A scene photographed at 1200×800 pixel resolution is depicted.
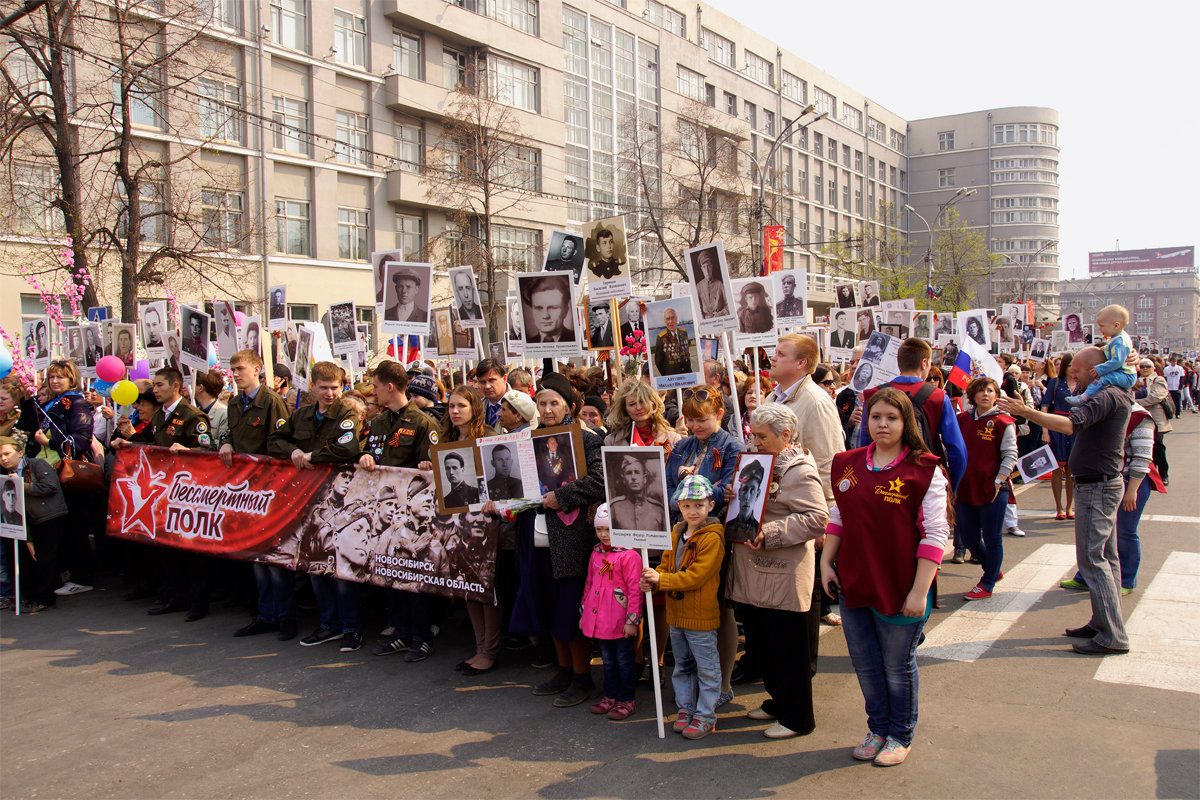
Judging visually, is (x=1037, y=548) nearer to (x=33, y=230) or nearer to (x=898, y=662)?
(x=898, y=662)

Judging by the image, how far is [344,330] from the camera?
1198cm

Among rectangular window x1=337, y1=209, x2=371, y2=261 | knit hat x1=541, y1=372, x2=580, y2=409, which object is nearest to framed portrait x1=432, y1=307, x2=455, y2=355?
knit hat x1=541, y1=372, x2=580, y2=409

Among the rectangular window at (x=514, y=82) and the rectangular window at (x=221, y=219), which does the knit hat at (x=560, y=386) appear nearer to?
the rectangular window at (x=221, y=219)

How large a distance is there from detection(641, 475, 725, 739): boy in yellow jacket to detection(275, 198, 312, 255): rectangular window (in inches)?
1117

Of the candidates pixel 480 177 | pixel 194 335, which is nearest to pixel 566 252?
pixel 194 335

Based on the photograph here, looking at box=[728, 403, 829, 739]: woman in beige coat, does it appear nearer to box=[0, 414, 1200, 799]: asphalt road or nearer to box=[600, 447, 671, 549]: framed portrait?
box=[0, 414, 1200, 799]: asphalt road

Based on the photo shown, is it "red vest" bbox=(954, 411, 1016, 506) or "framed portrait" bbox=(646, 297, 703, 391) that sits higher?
"framed portrait" bbox=(646, 297, 703, 391)

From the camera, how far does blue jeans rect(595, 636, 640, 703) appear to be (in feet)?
16.5

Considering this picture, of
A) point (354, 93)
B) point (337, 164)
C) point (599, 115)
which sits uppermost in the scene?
point (599, 115)

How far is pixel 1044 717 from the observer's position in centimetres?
476

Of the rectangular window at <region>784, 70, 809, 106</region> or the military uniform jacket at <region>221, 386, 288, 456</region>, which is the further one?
the rectangular window at <region>784, 70, 809, 106</region>

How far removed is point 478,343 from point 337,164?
24.2m

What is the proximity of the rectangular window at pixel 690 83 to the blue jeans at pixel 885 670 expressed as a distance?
51.5 meters

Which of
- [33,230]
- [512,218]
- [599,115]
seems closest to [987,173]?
[599,115]
